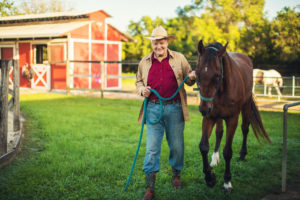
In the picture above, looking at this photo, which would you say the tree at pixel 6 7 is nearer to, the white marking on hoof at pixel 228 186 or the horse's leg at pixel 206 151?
the horse's leg at pixel 206 151

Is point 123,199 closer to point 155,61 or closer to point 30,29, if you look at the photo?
point 155,61

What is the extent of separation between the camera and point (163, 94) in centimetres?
360

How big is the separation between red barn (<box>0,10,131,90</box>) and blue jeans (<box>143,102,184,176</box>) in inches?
470

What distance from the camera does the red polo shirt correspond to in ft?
11.8

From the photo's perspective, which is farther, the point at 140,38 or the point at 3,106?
the point at 140,38

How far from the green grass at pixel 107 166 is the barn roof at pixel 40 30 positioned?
874cm

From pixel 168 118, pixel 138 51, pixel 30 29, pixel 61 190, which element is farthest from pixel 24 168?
pixel 138 51

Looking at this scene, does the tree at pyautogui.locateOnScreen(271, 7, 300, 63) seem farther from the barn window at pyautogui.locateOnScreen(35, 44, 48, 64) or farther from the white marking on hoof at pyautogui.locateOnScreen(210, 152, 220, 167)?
the white marking on hoof at pyautogui.locateOnScreen(210, 152, 220, 167)

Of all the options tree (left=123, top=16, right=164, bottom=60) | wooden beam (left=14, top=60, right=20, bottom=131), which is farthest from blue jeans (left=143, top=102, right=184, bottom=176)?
tree (left=123, top=16, right=164, bottom=60)

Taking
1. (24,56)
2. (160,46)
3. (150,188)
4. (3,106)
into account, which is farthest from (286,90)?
(3,106)

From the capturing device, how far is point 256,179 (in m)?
4.09

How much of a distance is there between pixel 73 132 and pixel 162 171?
2.99m

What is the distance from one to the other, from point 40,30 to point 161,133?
14614 mm

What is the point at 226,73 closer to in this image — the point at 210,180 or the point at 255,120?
the point at 210,180
